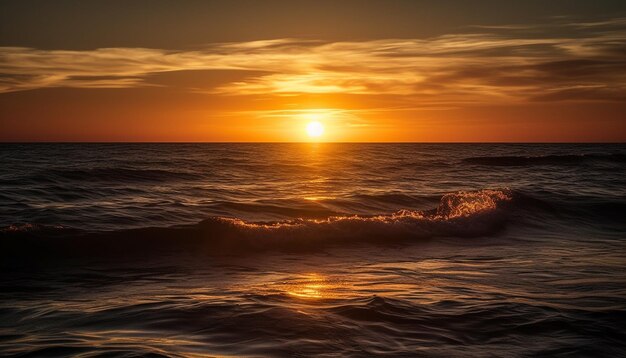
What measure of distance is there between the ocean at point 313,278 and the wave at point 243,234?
1.7 inches

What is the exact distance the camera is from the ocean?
5289mm

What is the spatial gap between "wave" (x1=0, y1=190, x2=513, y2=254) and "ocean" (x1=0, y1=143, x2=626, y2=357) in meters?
0.04

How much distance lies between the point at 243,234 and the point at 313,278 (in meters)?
3.84

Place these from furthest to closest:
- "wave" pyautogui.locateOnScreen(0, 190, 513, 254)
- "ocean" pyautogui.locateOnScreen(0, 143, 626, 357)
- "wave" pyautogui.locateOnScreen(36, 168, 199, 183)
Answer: "wave" pyautogui.locateOnScreen(36, 168, 199, 183)
"wave" pyautogui.locateOnScreen(0, 190, 513, 254)
"ocean" pyautogui.locateOnScreen(0, 143, 626, 357)

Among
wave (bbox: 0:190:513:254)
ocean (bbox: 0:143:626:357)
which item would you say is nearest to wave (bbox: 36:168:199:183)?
ocean (bbox: 0:143:626:357)

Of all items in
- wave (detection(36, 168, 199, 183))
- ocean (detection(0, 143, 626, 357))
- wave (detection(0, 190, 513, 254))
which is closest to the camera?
ocean (detection(0, 143, 626, 357))

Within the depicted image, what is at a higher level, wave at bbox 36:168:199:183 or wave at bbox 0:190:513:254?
wave at bbox 36:168:199:183

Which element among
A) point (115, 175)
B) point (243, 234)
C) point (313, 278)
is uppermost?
point (115, 175)

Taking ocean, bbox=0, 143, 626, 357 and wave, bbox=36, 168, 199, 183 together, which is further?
wave, bbox=36, 168, 199, 183

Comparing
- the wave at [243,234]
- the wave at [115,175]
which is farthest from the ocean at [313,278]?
the wave at [115,175]

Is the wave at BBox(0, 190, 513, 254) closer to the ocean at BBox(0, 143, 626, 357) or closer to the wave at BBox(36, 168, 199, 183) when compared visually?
the ocean at BBox(0, 143, 626, 357)

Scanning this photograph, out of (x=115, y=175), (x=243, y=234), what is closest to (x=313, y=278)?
(x=243, y=234)

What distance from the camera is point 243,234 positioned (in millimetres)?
11945

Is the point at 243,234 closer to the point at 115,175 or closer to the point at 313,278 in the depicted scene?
the point at 313,278
